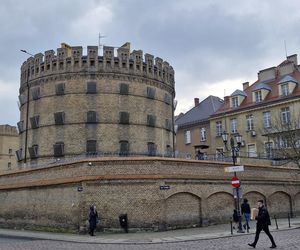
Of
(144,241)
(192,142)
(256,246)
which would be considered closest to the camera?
(256,246)

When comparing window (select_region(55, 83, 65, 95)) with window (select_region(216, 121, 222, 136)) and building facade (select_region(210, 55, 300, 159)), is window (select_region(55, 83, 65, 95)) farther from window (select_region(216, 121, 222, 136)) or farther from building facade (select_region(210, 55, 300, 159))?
window (select_region(216, 121, 222, 136))

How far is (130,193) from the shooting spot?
72.7 ft

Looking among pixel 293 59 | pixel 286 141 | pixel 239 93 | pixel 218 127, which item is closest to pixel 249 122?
pixel 239 93

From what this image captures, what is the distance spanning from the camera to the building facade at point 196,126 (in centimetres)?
5188

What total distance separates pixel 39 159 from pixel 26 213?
8.67m

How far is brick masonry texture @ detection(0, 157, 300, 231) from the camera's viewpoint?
21984mm

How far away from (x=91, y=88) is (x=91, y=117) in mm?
2706

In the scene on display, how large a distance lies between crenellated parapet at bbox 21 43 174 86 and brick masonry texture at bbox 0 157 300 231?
11501 millimetres

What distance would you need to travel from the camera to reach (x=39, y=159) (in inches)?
1372

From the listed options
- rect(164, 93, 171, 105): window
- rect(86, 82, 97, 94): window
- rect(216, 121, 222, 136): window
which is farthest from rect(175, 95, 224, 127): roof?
rect(86, 82, 97, 94): window

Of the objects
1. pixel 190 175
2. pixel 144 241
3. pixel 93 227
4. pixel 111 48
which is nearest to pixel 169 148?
pixel 111 48

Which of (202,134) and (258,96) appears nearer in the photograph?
(258,96)

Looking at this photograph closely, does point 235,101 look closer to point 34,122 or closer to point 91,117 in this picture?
point 91,117

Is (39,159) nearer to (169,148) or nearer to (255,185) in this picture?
(169,148)
